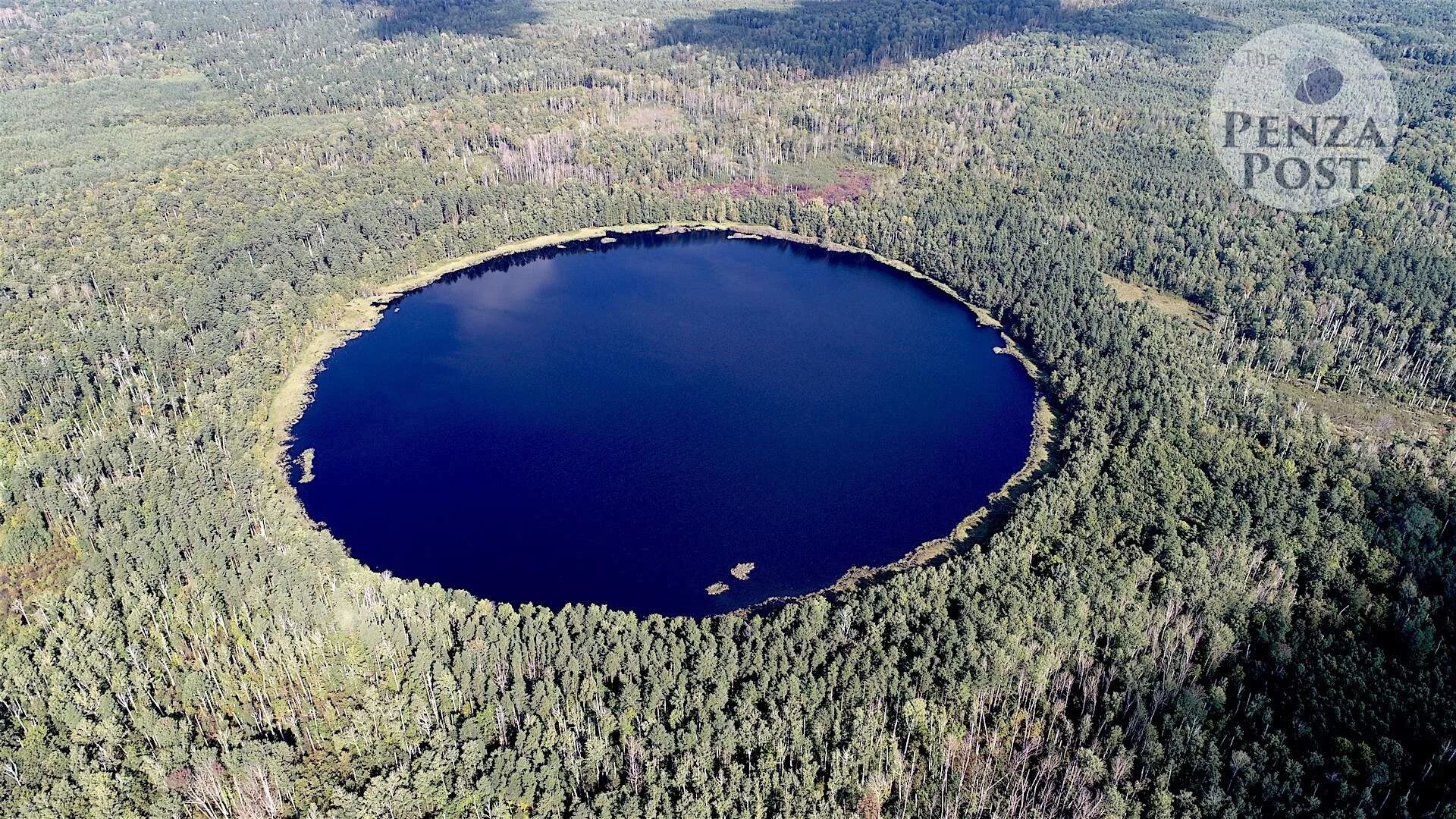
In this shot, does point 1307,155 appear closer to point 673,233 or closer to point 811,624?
point 673,233

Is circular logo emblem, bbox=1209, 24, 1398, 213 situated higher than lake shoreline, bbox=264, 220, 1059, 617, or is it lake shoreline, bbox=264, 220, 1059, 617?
circular logo emblem, bbox=1209, 24, 1398, 213

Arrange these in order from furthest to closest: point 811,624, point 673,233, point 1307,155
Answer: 1. point 673,233
2. point 1307,155
3. point 811,624

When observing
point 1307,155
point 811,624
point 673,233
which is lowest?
point 811,624

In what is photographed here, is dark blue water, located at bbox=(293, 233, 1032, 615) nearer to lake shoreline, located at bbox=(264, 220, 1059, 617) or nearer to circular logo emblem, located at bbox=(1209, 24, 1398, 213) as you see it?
lake shoreline, located at bbox=(264, 220, 1059, 617)

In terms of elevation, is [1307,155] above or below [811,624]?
above

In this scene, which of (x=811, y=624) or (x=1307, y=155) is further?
(x=1307, y=155)

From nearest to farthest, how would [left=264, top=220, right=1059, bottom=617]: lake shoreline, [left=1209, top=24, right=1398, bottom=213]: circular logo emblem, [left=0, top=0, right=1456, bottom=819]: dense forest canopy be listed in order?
[left=0, top=0, right=1456, bottom=819]: dense forest canopy
[left=264, top=220, right=1059, bottom=617]: lake shoreline
[left=1209, top=24, right=1398, bottom=213]: circular logo emblem

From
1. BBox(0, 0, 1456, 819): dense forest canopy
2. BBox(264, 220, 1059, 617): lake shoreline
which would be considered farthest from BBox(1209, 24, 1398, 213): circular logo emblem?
BBox(264, 220, 1059, 617): lake shoreline

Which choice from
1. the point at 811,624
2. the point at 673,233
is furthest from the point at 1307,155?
the point at 811,624

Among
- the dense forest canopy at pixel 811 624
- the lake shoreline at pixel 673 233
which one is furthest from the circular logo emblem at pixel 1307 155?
the lake shoreline at pixel 673 233

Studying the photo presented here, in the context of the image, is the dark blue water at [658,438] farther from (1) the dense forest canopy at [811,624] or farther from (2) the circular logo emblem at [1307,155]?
(2) the circular logo emblem at [1307,155]
